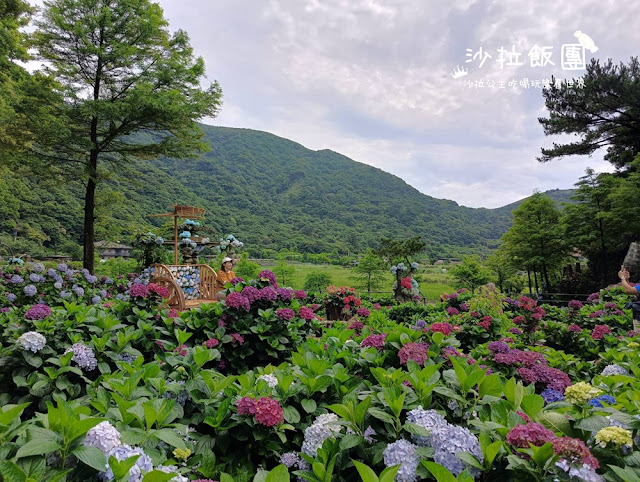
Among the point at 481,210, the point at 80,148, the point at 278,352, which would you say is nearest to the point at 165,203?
the point at 80,148

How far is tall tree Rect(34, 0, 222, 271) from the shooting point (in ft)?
33.0

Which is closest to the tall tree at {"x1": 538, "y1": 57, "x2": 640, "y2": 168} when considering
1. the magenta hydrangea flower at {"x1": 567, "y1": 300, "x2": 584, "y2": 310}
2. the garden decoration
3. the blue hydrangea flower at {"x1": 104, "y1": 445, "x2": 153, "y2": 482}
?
the magenta hydrangea flower at {"x1": 567, "y1": 300, "x2": 584, "y2": 310}

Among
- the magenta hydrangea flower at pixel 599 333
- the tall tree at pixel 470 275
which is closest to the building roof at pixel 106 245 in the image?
A: the magenta hydrangea flower at pixel 599 333

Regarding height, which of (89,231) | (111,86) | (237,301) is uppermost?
(111,86)

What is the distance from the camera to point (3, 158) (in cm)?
923

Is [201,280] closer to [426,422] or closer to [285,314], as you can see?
[285,314]

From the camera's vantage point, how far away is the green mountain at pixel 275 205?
25.3 m

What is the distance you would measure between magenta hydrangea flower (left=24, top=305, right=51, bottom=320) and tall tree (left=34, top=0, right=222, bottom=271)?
29.1 ft

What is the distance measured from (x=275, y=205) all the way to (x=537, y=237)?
4381cm

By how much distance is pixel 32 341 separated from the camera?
6.07 feet

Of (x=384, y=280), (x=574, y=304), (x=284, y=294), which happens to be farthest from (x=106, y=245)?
(x=574, y=304)

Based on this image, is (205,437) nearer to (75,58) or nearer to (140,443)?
(140,443)

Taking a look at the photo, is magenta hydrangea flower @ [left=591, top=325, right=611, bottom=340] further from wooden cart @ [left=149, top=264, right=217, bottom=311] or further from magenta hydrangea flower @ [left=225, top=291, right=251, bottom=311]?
wooden cart @ [left=149, top=264, right=217, bottom=311]

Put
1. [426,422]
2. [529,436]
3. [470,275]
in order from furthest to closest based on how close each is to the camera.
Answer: [470,275], [426,422], [529,436]
